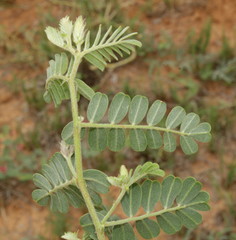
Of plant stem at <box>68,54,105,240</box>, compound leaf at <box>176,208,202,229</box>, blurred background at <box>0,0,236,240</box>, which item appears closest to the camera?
plant stem at <box>68,54,105,240</box>

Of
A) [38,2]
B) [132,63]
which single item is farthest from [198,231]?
[38,2]

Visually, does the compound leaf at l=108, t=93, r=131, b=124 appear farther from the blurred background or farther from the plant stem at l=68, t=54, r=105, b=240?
the blurred background

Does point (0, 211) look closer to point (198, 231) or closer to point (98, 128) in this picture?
point (198, 231)

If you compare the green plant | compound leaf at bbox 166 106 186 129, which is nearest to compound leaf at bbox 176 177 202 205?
the green plant

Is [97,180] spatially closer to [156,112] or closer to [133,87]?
[156,112]

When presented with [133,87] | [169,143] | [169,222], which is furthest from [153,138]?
[133,87]

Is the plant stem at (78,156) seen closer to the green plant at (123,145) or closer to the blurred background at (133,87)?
the green plant at (123,145)

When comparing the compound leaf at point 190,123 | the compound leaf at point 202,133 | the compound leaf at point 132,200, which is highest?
the compound leaf at point 190,123

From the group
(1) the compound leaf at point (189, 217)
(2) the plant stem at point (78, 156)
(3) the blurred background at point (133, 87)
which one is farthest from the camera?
(3) the blurred background at point (133, 87)

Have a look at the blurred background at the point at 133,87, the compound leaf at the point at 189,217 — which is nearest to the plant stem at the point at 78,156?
the compound leaf at the point at 189,217

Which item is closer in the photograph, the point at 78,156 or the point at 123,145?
the point at 78,156
